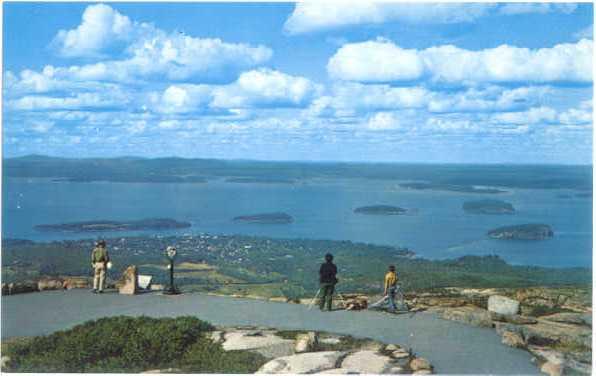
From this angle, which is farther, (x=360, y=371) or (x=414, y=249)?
(x=414, y=249)

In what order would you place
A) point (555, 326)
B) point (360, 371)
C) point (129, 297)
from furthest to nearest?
point (129, 297), point (555, 326), point (360, 371)

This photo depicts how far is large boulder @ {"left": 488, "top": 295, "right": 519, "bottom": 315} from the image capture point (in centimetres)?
1330

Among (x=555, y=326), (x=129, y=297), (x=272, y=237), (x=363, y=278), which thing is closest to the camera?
(x=555, y=326)

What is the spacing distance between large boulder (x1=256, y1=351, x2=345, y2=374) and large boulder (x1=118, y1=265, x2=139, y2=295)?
4.85 meters

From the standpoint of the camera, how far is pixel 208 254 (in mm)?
17406

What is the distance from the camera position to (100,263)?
1466 centimetres

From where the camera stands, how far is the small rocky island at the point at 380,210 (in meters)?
17.2

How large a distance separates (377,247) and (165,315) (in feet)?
18.1

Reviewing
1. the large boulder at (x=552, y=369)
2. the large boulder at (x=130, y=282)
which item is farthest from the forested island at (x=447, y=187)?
the large boulder at (x=552, y=369)

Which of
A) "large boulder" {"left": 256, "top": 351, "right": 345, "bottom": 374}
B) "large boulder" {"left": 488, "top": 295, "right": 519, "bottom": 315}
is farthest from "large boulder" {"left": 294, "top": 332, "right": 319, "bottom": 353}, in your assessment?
"large boulder" {"left": 488, "top": 295, "right": 519, "bottom": 315}

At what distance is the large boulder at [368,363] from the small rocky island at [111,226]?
752 cm

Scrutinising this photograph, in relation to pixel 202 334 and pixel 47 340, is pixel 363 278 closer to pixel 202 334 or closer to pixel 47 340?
pixel 202 334

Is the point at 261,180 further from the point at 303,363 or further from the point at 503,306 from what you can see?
the point at 303,363

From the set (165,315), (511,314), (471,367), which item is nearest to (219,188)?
(165,315)
